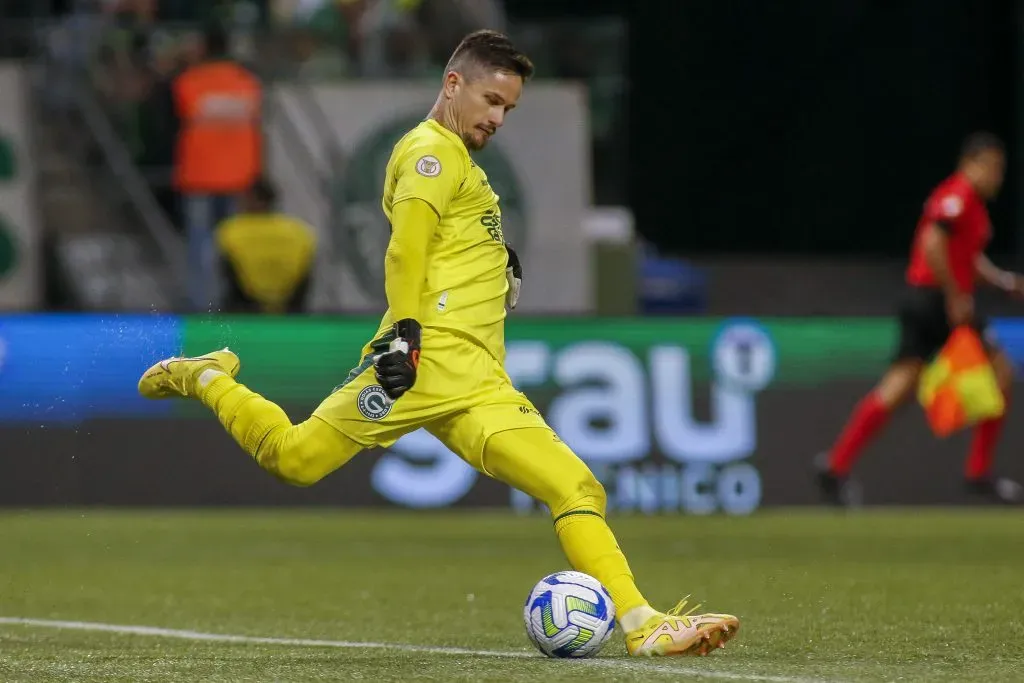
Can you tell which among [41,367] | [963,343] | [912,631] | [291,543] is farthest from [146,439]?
[912,631]

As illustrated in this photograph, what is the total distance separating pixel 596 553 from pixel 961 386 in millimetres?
7169

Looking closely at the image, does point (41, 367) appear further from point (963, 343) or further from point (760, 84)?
point (760, 84)

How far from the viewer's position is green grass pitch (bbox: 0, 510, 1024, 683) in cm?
656

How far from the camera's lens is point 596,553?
6727 mm

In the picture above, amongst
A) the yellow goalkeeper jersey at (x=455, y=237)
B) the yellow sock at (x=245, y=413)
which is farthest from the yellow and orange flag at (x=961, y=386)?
the yellow sock at (x=245, y=413)

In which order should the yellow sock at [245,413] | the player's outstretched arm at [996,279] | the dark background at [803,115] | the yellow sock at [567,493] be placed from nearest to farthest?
the yellow sock at [567,493] → the yellow sock at [245,413] → the player's outstretched arm at [996,279] → the dark background at [803,115]

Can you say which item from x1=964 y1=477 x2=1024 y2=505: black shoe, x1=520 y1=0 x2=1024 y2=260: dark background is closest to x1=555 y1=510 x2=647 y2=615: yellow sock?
x1=964 y1=477 x2=1024 y2=505: black shoe

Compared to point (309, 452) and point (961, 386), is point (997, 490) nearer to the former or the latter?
point (961, 386)

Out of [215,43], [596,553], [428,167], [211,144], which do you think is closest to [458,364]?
[428,167]

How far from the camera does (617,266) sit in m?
17.0

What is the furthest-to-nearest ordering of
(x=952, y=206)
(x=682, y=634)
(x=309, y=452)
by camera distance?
(x=952, y=206)
(x=309, y=452)
(x=682, y=634)

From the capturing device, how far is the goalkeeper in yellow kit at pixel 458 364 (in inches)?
262

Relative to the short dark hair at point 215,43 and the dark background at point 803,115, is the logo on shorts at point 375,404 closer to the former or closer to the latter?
the short dark hair at point 215,43

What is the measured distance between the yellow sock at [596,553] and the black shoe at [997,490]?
774 cm
